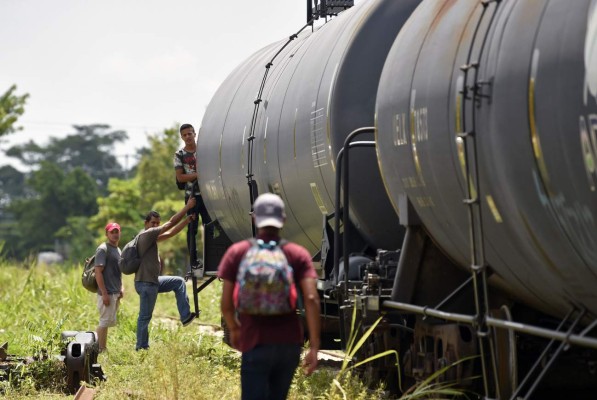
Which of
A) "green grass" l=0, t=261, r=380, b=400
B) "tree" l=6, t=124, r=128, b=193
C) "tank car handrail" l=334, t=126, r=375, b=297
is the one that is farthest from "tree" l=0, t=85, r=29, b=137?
"tree" l=6, t=124, r=128, b=193

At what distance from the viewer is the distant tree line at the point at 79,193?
47000 millimetres

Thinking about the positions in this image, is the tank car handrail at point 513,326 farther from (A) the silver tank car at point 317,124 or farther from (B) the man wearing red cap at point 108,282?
(B) the man wearing red cap at point 108,282

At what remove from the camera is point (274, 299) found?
22.7 ft

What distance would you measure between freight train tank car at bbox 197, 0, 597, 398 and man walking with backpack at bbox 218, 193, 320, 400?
4.18ft

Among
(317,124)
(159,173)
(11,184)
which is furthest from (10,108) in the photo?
(11,184)

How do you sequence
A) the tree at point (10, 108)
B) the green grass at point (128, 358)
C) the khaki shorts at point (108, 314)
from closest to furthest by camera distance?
the green grass at point (128, 358)
the khaki shorts at point (108, 314)
the tree at point (10, 108)

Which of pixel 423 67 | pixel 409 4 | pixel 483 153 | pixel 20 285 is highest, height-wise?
pixel 409 4

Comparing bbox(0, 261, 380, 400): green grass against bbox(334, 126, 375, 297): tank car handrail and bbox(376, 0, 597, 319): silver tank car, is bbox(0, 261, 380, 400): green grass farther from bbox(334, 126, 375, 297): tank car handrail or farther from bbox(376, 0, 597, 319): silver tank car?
bbox(376, 0, 597, 319): silver tank car

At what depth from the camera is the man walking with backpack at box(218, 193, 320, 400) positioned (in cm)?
694

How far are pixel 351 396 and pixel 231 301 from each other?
273cm

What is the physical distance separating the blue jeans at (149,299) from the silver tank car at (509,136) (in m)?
5.87

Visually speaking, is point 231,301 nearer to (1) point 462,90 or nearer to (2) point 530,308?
(1) point 462,90

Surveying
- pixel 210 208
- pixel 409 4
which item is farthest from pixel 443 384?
pixel 210 208

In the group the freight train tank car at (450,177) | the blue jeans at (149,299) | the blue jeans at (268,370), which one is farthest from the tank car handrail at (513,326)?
the blue jeans at (149,299)
